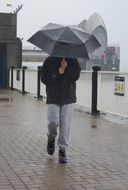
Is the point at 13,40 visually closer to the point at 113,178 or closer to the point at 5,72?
the point at 5,72

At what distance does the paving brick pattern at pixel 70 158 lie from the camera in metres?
6.41

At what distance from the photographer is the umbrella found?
746 centimetres

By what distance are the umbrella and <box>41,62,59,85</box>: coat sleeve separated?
23cm

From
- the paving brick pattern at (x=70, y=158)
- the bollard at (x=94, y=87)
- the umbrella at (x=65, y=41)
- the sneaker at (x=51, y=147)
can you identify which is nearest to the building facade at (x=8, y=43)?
the bollard at (x=94, y=87)

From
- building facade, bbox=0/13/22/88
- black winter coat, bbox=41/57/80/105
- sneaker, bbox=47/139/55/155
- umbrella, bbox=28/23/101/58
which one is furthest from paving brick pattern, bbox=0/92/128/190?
building facade, bbox=0/13/22/88

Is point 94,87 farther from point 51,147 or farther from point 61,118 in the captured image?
point 61,118

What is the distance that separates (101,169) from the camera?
23.7ft

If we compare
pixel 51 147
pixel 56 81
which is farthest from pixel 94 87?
pixel 56 81

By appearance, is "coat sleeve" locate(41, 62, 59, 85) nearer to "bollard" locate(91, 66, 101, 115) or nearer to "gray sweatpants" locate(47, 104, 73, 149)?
"gray sweatpants" locate(47, 104, 73, 149)

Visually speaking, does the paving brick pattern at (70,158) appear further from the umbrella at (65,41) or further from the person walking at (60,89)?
the umbrella at (65,41)

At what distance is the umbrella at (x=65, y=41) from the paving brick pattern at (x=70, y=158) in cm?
160

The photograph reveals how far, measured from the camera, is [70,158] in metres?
8.02

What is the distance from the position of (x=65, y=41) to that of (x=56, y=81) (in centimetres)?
58

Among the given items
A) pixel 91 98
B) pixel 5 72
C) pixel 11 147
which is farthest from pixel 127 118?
pixel 5 72
